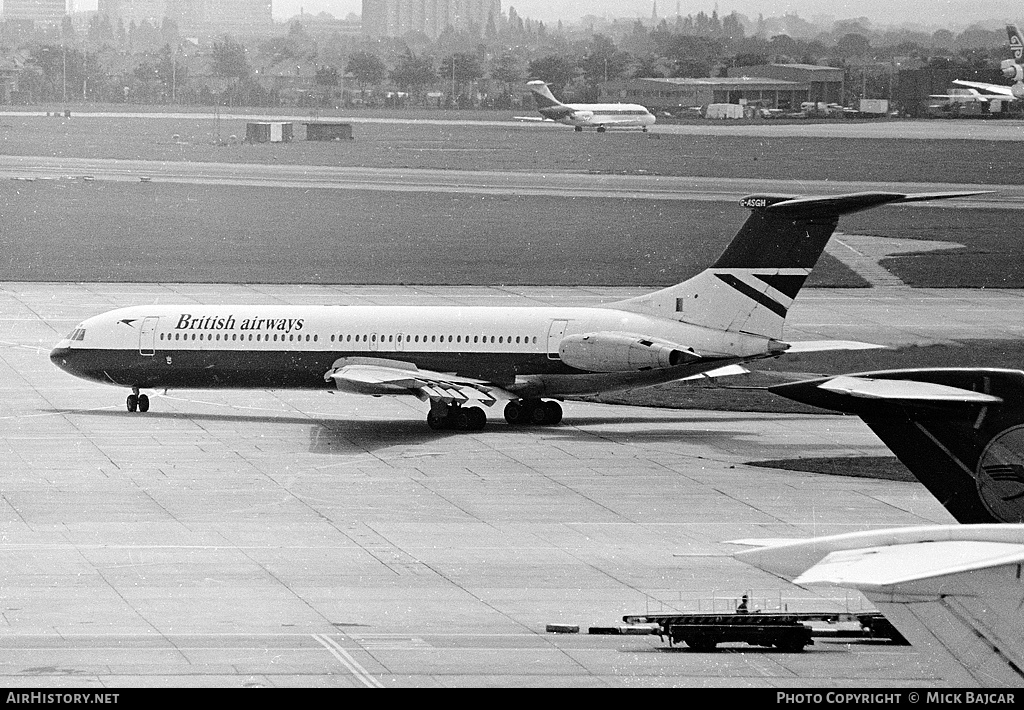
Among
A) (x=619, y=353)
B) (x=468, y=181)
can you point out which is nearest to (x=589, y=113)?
(x=468, y=181)

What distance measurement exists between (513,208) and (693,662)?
272ft

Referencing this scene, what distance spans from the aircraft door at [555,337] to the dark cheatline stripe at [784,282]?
20.6ft

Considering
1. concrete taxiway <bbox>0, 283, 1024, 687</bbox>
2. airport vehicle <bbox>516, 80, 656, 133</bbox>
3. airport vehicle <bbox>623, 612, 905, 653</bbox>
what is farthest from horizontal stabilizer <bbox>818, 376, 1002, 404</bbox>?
airport vehicle <bbox>516, 80, 656, 133</bbox>

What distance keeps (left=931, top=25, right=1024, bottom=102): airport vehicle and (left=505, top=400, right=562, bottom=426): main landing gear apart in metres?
35.5

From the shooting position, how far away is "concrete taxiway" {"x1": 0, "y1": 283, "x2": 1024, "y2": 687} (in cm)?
2483

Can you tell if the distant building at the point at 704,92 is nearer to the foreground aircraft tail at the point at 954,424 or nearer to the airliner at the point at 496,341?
the airliner at the point at 496,341

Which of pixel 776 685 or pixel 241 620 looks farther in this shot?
pixel 241 620

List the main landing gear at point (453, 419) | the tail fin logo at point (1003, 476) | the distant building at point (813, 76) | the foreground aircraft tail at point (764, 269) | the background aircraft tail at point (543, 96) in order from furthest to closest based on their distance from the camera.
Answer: the background aircraft tail at point (543, 96) < the distant building at point (813, 76) < the main landing gear at point (453, 419) < the foreground aircraft tail at point (764, 269) < the tail fin logo at point (1003, 476)

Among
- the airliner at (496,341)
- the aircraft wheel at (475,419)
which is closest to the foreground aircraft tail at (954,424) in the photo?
the airliner at (496,341)

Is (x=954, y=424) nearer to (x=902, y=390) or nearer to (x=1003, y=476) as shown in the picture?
(x=1003, y=476)

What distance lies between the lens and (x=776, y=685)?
76.5 feet

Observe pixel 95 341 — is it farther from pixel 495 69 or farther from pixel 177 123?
pixel 177 123

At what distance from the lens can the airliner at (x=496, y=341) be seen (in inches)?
1826

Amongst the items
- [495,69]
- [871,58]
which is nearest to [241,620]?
[871,58]
